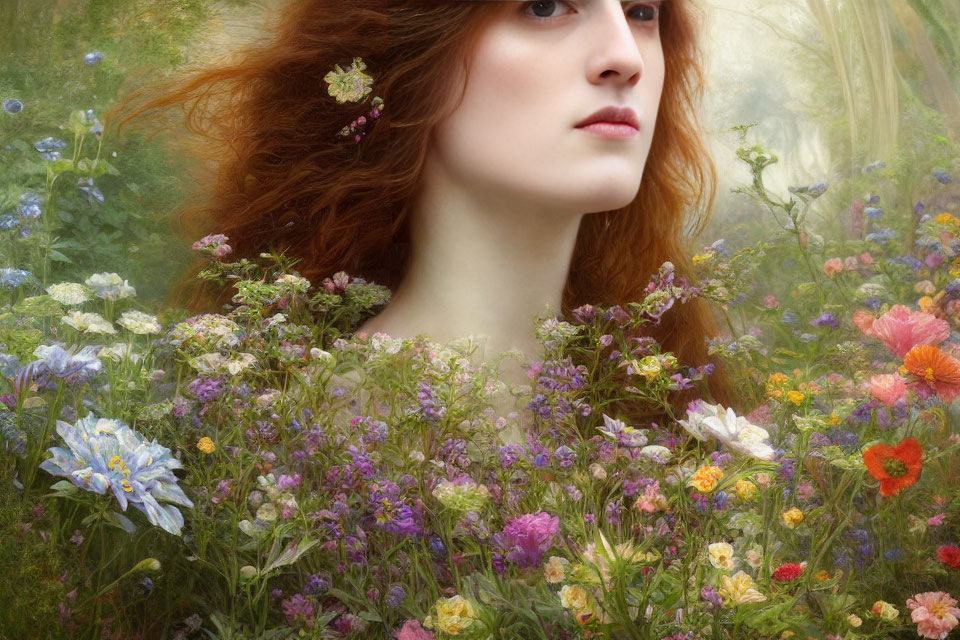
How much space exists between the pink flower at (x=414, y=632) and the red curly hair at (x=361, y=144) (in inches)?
35.3

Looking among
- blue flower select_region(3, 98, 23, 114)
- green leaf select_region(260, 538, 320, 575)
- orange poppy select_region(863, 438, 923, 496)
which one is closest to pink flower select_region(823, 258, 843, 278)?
orange poppy select_region(863, 438, 923, 496)

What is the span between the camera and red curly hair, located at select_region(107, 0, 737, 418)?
2.08 meters

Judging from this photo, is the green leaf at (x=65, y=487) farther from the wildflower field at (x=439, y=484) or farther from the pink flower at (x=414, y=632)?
the pink flower at (x=414, y=632)

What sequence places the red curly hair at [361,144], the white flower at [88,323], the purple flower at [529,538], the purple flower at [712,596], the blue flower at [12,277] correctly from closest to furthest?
the purple flower at [712,596]
the purple flower at [529,538]
the white flower at [88,323]
the blue flower at [12,277]
the red curly hair at [361,144]

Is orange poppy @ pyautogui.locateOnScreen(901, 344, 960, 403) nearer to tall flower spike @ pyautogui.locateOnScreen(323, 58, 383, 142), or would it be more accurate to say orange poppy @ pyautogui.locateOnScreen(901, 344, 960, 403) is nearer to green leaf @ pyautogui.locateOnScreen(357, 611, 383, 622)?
green leaf @ pyautogui.locateOnScreen(357, 611, 383, 622)

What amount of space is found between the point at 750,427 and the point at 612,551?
26 centimetres

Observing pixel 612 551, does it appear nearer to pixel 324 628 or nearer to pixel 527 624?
pixel 527 624

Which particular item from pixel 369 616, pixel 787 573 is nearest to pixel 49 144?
pixel 369 616

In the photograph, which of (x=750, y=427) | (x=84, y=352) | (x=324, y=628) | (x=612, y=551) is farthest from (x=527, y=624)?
(x=84, y=352)

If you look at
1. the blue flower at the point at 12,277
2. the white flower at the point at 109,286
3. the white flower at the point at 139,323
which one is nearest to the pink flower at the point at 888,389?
the white flower at the point at 139,323

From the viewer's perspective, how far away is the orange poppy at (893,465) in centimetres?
136

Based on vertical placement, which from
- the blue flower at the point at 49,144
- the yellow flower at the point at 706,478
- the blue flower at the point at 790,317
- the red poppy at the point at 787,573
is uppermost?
the blue flower at the point at 49,144

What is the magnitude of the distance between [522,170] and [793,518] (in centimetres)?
87

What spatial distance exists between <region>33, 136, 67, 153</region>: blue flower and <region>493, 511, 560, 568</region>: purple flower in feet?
3.67
